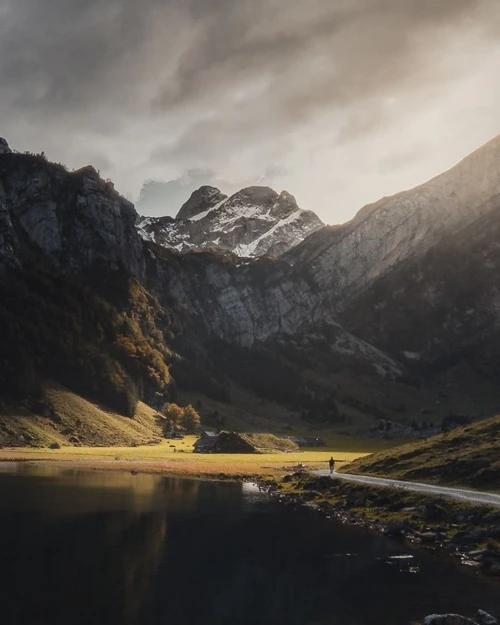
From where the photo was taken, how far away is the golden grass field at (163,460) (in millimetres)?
125750

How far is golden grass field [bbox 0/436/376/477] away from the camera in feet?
413

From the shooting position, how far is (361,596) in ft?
135

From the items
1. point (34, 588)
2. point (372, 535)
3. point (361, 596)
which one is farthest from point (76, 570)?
point (372, 535)

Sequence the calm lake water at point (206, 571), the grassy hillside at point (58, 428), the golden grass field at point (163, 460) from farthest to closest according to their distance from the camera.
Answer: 1. the grassy hillside at point (58, 428)
2. the golden grass field at point (163, 460)
3. the calm lake water at point (206, 571)

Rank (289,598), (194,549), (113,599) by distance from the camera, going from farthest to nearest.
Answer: (194,549) → (289,598) → (113,599)

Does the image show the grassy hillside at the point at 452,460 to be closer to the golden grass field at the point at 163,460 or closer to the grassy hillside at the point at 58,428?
the golden grass field at the point at 163,460

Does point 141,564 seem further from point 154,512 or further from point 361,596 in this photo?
point 154,512

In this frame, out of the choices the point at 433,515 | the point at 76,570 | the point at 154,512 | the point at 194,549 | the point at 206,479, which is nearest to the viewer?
the point at 76,570

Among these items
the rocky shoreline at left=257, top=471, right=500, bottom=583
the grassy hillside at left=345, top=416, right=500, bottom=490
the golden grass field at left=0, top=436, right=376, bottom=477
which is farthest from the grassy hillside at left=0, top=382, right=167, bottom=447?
the rocky shoreline at left=257, top=471, right=500, bottom=583

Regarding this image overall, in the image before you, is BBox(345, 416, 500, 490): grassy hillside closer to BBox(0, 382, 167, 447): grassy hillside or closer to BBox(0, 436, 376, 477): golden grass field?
BBox(0, 436, 376, 477): golden grass field

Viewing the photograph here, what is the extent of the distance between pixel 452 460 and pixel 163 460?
268 ft

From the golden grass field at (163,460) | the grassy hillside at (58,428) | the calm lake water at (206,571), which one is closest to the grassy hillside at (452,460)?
the calm lake water at (206,571)

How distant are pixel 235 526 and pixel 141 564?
19.5 m

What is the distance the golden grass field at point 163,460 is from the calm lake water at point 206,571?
169 feet
